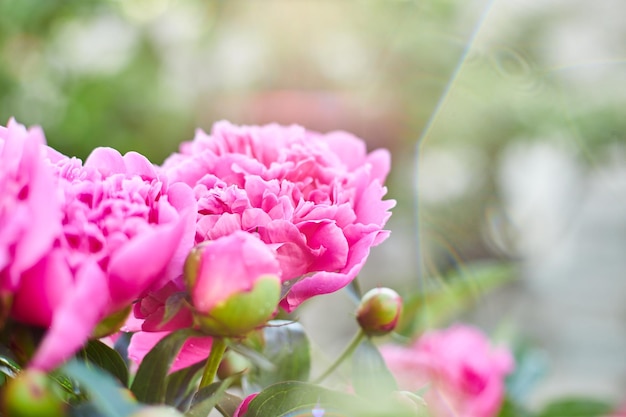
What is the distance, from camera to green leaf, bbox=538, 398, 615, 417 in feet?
1.25

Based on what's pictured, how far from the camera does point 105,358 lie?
179 millimetres

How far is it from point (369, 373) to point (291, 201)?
0.23ft

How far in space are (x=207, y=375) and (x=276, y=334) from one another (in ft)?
0.26

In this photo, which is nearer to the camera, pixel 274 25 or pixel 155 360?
pixel 155 360

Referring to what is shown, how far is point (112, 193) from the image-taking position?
16 cm

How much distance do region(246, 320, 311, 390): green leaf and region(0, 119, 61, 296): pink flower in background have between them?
0.13m

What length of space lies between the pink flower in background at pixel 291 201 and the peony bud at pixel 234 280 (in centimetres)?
1

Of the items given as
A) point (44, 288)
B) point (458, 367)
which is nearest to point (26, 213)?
point (44, 288)

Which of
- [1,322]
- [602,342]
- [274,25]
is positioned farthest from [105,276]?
[274,25]

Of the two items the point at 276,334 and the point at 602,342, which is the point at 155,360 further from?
the point at 602,342

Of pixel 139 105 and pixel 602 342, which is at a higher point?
pixel 139 105

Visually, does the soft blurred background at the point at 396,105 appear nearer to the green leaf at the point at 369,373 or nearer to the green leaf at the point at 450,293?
the green leaf at the point at 450,293

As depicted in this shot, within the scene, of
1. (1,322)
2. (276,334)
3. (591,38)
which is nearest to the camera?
(1,322)

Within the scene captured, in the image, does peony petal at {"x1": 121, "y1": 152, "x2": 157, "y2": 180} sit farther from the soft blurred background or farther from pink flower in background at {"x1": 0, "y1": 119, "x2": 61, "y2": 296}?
the soft blurred background
